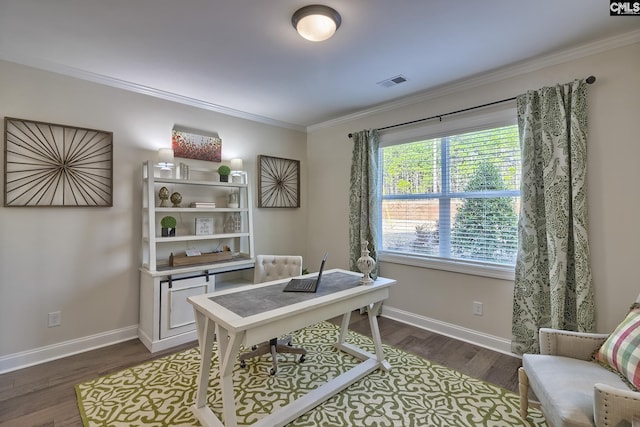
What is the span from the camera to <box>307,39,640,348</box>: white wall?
216 cm

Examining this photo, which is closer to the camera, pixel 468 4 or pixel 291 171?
pixel 468 4

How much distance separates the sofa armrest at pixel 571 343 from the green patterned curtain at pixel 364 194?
1.91 m

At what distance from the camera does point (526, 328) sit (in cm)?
250

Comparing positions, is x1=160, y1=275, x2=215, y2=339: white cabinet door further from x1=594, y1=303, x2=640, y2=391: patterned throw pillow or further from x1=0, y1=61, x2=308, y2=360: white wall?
x1=594, y1=303, x2=640, y2=391: patterned throw pillow

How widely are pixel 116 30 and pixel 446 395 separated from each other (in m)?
3.51

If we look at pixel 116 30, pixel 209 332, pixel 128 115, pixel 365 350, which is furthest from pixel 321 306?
pixel 128 115

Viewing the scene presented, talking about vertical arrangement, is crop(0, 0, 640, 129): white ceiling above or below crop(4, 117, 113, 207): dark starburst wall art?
above

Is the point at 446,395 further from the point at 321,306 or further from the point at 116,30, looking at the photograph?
the point at 116,30

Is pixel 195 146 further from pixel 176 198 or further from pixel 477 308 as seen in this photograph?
pixel 477 308

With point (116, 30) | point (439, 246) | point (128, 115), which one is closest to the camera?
point (116, 30)

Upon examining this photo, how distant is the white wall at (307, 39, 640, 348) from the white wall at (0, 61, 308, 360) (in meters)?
2.42

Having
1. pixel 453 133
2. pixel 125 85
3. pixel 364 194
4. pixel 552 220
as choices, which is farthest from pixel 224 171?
pixel 552 220

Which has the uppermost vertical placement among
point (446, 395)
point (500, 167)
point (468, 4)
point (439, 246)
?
point (468, 4)

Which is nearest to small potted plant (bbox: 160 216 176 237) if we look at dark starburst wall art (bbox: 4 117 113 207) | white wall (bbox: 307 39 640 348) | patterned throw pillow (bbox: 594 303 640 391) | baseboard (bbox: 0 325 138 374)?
dark starburst wall art (bbox: 4 117 113 207)
